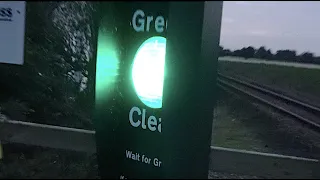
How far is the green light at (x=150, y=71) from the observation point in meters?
1.99

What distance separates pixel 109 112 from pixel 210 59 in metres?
0.51

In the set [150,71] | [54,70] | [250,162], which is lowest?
[250,162]

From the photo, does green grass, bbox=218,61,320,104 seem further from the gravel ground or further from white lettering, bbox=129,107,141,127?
white lettering, bbox=129,107,141,127

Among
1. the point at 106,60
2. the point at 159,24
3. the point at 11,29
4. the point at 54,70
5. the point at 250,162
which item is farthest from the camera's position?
the point at 54,70

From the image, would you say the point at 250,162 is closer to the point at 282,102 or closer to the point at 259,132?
the point at 259,132

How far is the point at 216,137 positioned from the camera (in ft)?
11.9

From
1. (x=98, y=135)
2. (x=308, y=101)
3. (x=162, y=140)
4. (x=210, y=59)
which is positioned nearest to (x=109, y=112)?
(x=98, y=135)

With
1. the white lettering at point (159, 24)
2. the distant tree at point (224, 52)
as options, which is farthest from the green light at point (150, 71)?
the distant tree at point (224, 52)

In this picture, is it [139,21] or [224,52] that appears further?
[224,52]

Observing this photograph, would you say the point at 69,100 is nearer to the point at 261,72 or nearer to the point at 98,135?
the point at 261,72

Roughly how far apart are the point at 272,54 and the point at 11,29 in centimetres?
179

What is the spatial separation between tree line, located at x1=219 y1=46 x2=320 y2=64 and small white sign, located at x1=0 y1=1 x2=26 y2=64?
4.58 feet

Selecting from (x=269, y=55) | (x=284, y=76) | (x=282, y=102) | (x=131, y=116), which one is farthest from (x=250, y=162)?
(x=131, y=116)

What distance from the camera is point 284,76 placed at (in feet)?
11.3
